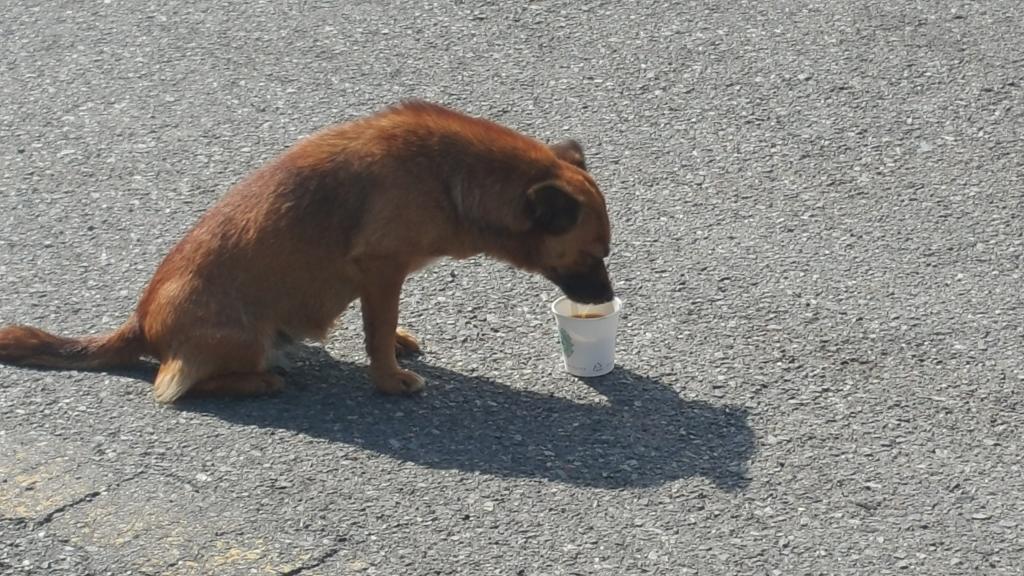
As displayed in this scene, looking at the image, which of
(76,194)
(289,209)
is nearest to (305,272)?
(289,209)

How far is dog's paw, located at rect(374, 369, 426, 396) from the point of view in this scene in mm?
6016

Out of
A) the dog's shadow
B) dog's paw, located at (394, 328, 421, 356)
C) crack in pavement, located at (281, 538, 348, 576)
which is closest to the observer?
crack in pavement, located at (281, 538, 348, 576)

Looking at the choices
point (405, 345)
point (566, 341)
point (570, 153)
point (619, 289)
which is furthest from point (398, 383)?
point (619, 289)

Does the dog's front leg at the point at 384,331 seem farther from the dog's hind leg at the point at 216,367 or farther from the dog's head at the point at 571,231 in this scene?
the dog's head at the point at 571,231

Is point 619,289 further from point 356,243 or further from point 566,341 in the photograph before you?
point 356,243

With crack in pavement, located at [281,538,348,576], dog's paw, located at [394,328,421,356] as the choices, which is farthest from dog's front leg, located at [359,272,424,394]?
crack in pavement, located at [281,538,348,576]

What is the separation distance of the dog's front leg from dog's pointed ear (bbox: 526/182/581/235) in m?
0.57

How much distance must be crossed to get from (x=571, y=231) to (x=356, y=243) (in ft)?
2.72

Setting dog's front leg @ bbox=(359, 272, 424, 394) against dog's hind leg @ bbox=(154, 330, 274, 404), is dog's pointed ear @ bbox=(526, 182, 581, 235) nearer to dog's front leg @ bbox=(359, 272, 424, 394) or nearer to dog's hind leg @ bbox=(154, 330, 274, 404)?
dog's front leg @ bbox=(359, 272, 424, 394)

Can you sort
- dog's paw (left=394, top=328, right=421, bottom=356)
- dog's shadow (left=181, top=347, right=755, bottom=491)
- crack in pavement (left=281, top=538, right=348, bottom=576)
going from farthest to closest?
dog's paw (left=394, top=328, right=421, bottom=356) → dog's shadow (left=181, top=347, right=755, bottom=491) → crack in pavement (left=281, top=538, right=348, bottom=576)

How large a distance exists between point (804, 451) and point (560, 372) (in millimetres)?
1135

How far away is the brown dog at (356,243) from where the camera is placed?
593cm

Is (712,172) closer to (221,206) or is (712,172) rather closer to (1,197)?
(221,206)

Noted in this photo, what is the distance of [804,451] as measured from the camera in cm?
548
